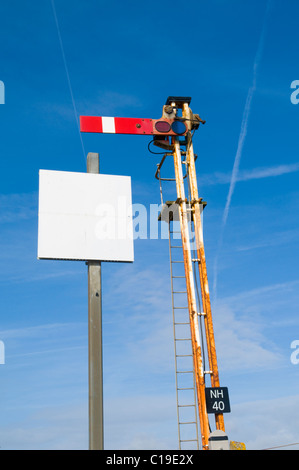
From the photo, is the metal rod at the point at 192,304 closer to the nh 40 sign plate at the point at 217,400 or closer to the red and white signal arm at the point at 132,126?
the nh 40 sign plate at the point at 217,400

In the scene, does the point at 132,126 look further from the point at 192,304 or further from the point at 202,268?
the point at 192,304

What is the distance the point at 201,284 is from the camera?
14.5m


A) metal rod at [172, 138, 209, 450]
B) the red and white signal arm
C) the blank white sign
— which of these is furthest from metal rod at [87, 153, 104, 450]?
the red and white signal arm

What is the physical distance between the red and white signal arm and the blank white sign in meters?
4.20

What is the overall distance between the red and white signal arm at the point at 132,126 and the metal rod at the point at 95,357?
5.77m

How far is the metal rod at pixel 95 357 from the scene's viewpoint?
847cm

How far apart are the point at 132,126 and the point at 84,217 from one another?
5.93 meters

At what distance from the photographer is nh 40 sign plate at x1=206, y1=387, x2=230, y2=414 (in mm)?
13008

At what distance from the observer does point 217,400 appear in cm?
1309

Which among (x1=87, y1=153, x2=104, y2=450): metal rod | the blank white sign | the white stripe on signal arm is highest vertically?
the white stripe on signal arm

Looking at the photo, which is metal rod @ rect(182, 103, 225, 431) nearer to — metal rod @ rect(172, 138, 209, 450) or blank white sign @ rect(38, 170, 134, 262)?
metal rod @ rect(172, 138, 209, 450)

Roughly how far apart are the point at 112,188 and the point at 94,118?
181 inches
